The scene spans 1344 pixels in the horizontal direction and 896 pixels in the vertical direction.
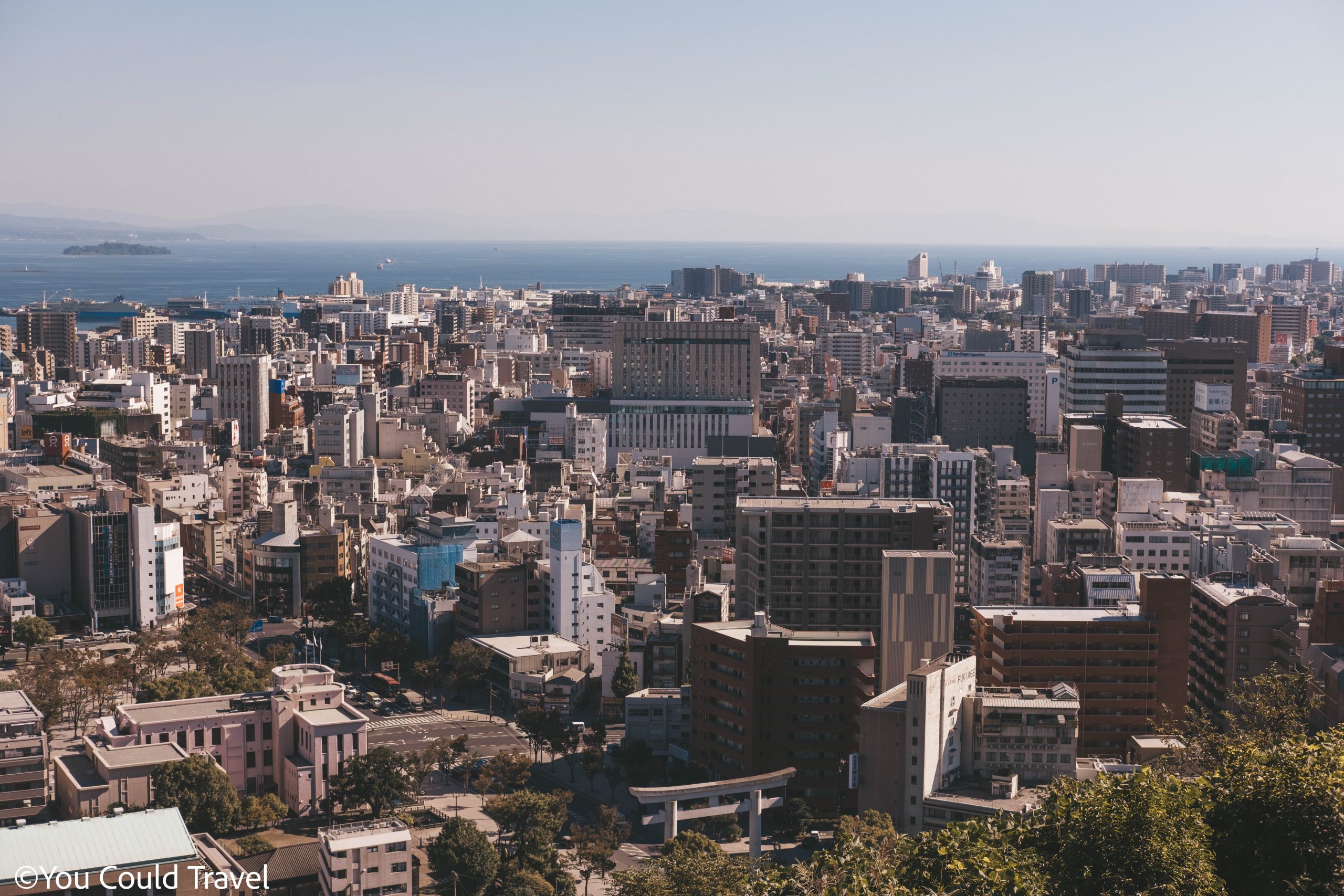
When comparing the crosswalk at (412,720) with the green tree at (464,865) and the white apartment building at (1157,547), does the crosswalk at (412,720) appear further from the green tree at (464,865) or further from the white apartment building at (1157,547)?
the white apartment building at (1157,547)

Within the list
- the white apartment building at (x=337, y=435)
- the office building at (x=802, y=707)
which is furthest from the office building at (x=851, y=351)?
the office building at (x=802, y=707)

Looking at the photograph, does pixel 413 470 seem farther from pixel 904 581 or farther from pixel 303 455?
pixel 904 581

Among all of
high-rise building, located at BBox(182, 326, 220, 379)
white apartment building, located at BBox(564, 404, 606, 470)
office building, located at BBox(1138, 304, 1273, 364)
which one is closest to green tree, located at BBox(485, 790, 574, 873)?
white apartment building, located at BBox(564, 404, 606, 470)

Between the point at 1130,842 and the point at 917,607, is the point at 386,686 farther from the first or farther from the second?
the point at 1130,842

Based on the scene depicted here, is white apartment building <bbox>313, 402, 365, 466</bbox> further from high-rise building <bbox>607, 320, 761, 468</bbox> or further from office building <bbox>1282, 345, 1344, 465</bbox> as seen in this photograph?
office building <bbox>1282, 345, 1344, 465</bbox>

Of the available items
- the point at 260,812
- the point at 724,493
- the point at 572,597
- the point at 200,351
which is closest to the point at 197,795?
the point at 260,812
